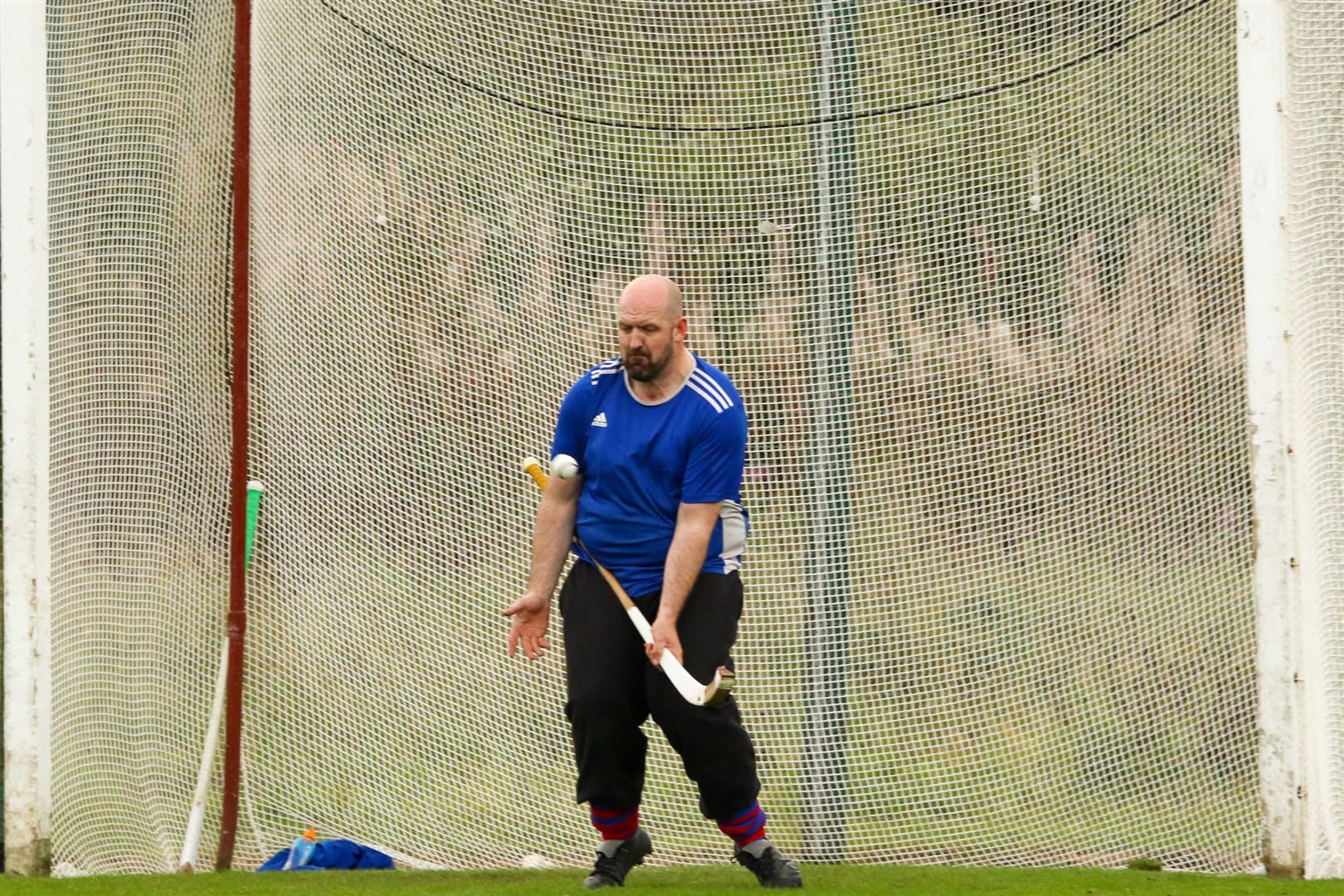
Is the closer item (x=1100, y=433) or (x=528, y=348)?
(x=1100, y=433)

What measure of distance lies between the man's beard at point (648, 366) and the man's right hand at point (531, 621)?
2.19 feet

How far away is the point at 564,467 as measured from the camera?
428 cm

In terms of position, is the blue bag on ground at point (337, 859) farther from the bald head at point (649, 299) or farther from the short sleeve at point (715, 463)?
the bald head at point (649, 299)

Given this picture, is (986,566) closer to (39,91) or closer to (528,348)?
(528,348)

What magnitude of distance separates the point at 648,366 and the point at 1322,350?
82.2 inches

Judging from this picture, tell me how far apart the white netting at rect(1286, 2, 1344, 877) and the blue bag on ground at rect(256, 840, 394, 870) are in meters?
2.94

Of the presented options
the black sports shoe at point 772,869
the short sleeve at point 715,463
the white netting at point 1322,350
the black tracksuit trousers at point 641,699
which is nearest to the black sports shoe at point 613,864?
the black tracksuit trousers at point 641,699

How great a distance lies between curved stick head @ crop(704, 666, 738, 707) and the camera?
393cm

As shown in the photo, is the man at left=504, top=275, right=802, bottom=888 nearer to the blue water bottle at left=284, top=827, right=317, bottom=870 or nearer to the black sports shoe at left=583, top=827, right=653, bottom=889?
the black sports shoe at left=583, top=827, right=653, bottom=889

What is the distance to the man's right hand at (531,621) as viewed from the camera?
4.32 meters

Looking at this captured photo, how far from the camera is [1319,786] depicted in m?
4.61

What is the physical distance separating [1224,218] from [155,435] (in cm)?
353

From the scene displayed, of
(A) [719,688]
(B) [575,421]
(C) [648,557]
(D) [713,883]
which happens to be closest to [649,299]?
(B) [575,421]

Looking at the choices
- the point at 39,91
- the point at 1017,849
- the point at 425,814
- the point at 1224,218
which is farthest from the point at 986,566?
the point at 39,91
